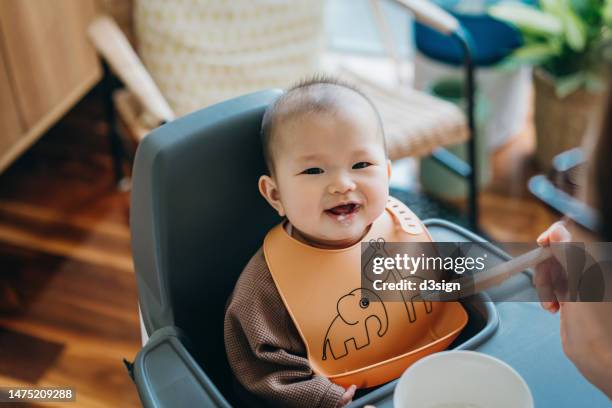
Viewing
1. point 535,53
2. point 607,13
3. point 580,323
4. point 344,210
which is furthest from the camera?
point 535,53

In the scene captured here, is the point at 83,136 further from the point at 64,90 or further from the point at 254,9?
the point at 254,9

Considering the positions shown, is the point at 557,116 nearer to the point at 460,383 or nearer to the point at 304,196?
the point at 304,196

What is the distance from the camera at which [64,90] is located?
2.63 m

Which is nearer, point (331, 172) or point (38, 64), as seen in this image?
point (331, 172)

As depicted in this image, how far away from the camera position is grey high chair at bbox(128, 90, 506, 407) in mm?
1022

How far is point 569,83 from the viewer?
2.24 m

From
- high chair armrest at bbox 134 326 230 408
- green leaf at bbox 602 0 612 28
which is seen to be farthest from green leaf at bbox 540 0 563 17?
high chair armrest at bbox 134 326 230 408

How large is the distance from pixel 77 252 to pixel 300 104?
57.8 inches

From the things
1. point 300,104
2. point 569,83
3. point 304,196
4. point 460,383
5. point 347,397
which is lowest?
point 569,83

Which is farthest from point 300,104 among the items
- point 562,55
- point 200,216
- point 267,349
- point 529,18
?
point 562,55

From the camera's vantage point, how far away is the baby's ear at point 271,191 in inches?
42.7

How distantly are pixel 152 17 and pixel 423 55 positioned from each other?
92cm

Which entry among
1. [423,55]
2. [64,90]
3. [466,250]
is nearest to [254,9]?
[423,55]

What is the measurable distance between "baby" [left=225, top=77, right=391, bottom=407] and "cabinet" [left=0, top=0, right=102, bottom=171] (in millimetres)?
1514
